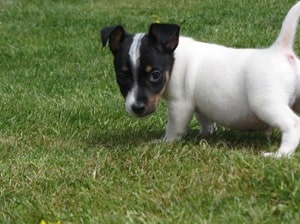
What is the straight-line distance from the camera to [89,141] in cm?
581

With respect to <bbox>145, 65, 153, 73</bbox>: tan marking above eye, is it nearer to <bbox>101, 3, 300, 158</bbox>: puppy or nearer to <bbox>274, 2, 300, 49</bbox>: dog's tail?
<bbox>101, 3, 300, 158</bbox>: puppy

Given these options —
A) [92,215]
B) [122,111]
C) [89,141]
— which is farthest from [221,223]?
[122,111]

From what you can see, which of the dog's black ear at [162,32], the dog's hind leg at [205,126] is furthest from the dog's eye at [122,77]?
the dog's hind leg at [205,126]

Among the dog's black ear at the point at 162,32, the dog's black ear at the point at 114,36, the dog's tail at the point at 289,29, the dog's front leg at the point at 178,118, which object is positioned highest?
the dog's tail at the point at 289,29

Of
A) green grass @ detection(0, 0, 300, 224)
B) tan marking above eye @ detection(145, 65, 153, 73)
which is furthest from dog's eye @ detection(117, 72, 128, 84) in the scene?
green grass @ detection(0, 0, 300, 224)

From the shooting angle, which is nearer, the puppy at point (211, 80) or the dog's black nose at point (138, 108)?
the puppy at point (211, 80)

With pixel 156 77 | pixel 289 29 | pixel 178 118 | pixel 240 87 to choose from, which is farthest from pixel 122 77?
pixel 289 29

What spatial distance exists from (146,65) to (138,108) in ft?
1.00

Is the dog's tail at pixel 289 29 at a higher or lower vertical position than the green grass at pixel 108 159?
higher

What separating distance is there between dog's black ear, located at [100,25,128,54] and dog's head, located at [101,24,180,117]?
29mm

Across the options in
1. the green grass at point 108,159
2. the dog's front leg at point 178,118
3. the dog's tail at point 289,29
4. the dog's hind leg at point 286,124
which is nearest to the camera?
the green grass at point 108,159

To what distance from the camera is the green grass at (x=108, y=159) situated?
395 cm

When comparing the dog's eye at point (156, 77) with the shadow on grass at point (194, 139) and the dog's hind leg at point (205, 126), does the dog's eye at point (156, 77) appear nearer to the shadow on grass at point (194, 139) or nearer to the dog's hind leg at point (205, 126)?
the shadow on grass at point (194, 139)

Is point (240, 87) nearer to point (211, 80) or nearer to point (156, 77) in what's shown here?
point (211, 80)
